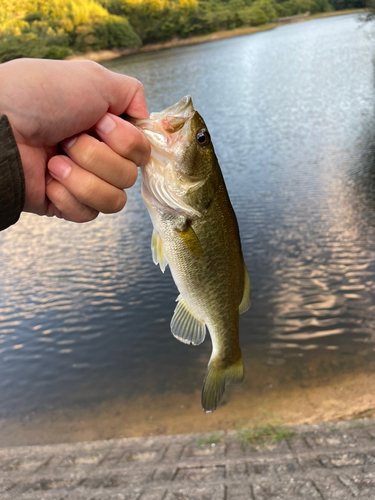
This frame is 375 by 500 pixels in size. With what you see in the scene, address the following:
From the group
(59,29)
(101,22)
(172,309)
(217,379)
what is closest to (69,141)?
(217,379)

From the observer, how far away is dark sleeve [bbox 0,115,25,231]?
173 centimetres

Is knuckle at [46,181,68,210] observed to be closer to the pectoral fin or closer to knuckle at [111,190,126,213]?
knuckle at [111,190,126,213]

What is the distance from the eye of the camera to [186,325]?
7.89 ft

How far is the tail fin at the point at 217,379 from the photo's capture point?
2.40 m

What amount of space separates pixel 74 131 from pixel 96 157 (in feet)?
0.54

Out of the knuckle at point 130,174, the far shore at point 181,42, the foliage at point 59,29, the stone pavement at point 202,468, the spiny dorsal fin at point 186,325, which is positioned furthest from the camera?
the far shore at point 181,42

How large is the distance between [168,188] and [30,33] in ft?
241

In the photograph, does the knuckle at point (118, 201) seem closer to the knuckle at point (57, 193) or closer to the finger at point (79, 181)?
the finger at point (79, 181)

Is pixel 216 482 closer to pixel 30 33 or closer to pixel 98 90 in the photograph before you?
pixel 98 90

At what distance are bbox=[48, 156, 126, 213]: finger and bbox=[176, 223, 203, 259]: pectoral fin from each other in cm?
41

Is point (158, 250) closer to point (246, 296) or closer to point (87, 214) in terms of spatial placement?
point (87, 214)

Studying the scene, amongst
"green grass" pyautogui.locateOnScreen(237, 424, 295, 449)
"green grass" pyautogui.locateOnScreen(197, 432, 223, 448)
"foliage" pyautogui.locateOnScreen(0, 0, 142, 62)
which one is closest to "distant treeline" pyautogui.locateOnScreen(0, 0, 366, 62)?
"foliage" pyautogui.locateOnScreen(0, 0, 142, 62)

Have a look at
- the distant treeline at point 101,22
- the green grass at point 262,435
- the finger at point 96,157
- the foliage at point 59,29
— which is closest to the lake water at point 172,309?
the green grass at point 262,435

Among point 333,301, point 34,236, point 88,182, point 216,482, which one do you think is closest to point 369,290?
point 333,301
